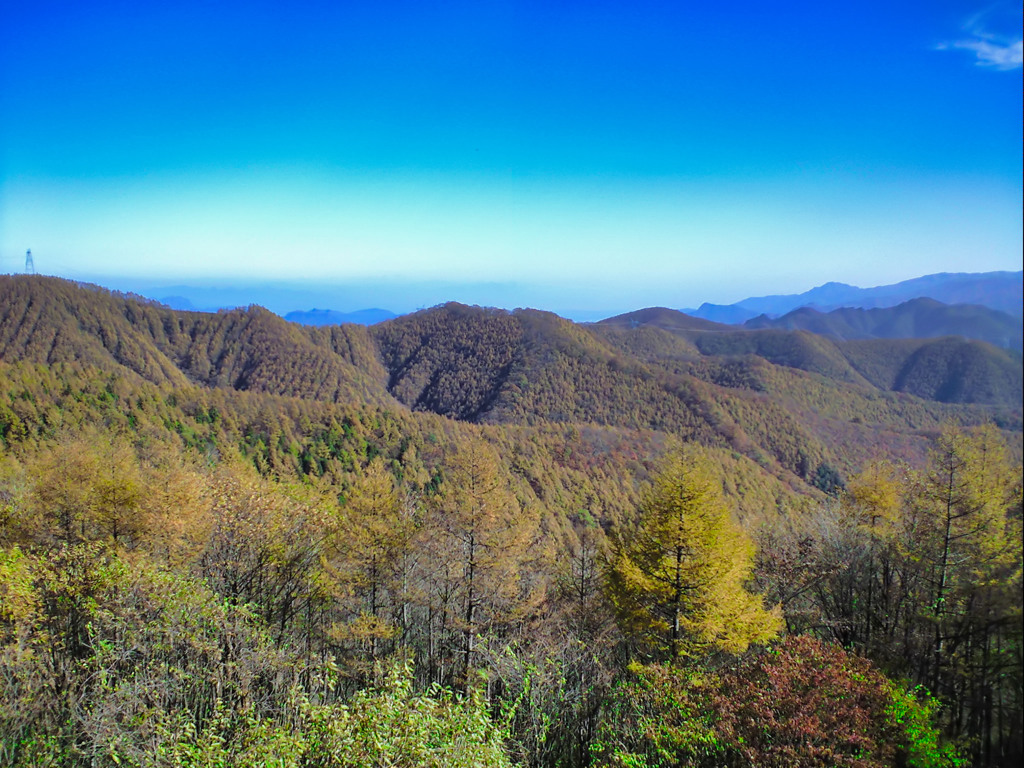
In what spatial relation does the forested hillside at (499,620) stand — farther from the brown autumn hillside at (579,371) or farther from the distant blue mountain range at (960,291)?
the brown autumn hillside at (579,371)

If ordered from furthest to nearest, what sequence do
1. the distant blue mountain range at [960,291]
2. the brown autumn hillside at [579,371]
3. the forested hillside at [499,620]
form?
the brown autumn hillside at [579,371]
the forested hillside at [499,620]
the distant blue mountain range at [960,291]

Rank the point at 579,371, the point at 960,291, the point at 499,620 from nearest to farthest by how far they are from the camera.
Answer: the point at 960,291 → the point at 499,620 → the point at 579,371

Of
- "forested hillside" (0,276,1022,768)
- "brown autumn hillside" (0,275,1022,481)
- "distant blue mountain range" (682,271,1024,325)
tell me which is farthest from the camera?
"brown autumn hillside" (0,275,1022,481)

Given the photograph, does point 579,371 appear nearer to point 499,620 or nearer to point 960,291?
point 499,620

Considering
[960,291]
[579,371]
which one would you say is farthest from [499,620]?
[579,371]

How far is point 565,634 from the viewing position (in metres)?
16.5

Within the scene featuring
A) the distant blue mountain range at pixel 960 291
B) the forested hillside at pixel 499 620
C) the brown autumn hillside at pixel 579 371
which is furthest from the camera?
the brown autumn hillside at pixel 579 371

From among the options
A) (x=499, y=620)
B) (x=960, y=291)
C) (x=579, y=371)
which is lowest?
(x=499, y=620)

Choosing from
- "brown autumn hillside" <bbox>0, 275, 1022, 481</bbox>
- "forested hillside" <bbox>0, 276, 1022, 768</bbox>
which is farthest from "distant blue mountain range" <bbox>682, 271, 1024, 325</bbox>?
"brown autumn hillside" <bbox>0, 275, 1022, 481</bbox>

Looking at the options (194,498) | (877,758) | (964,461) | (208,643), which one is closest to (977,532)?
(964,461)

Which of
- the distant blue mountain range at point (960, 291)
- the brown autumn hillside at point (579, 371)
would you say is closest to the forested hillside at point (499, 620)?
the distant blue mountain range at point (960, 291)

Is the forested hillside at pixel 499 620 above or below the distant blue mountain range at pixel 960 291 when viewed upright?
below

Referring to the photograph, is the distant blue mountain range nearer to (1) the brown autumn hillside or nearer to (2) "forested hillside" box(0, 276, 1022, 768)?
(2) "forested hillside" box(0, 276, 1022, 768)

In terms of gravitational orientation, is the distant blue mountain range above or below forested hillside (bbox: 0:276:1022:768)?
above
